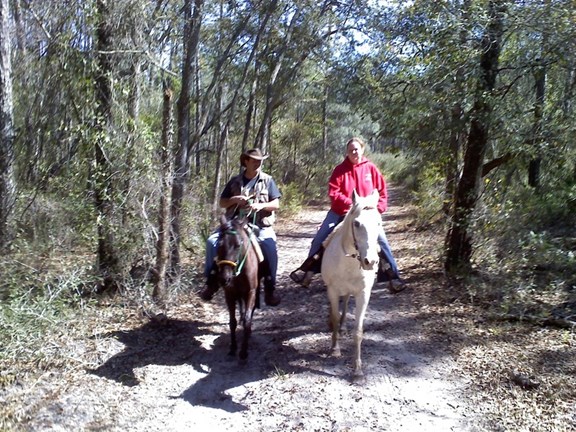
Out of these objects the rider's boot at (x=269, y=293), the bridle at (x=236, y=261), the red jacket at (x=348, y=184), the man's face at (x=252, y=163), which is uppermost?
the man's face at (x=252, y=163)

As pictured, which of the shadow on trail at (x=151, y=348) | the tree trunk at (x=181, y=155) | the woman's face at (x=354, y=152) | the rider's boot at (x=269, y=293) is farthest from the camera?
the tree trunk at (x=181, y=155)

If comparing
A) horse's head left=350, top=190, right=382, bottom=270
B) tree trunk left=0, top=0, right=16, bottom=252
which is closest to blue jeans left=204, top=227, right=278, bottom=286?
horse's head left=350, top=190, right=382, bottom=270

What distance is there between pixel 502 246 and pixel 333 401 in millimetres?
4085

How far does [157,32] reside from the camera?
8.27m

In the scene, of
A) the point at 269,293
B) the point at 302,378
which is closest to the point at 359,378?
the point at 302,378

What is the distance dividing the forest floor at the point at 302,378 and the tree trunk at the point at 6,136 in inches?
71.9

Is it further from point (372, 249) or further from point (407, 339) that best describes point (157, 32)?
point (407, 339)

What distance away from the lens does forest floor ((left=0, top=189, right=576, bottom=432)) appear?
485 cm

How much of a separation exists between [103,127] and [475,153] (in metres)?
5.95

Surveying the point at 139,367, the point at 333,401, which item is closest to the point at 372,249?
the point at 333,401

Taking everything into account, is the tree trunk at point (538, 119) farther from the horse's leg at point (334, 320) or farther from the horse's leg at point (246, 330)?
the horse's leg at point (246, 330)

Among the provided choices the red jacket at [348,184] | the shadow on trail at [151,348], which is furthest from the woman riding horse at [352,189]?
the shadow on trail at [151,348]

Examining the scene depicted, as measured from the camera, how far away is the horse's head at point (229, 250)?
545 centimetres

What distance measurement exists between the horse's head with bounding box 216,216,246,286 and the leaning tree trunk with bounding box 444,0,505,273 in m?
4.32
